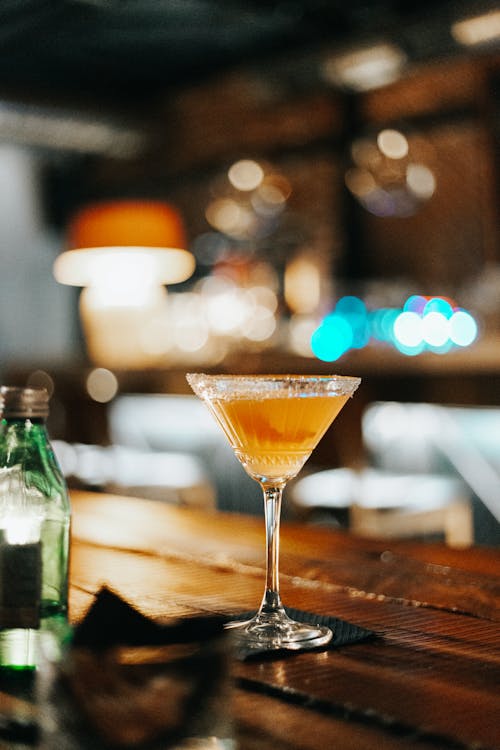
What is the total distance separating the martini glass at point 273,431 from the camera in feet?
3.36

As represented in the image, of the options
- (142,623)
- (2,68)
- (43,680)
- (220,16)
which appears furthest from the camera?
(2,68)

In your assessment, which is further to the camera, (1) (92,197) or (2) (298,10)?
(1) (92,197)

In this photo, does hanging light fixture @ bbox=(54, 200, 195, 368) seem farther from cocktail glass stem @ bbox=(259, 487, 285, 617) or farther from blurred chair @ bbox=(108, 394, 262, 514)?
cocktail glass stem @ bbox=(259, 487, 285, 617)

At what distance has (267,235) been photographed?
6.45 meters

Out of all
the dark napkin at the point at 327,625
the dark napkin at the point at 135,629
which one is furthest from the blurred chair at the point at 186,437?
the dark napkin at the point at 135,629

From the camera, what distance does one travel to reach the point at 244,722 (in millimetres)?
760

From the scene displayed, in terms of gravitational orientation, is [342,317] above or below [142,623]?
above

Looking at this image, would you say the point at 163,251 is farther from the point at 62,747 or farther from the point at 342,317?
the point at 62,747

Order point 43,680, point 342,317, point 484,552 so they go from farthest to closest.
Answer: point 342,317
point 484,552
point 43,680

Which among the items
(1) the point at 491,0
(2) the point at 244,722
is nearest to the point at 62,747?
(2) the point at 244,722

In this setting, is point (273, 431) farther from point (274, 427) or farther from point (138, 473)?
point (138, 473)

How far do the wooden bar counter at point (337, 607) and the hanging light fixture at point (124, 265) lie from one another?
5.58 ft

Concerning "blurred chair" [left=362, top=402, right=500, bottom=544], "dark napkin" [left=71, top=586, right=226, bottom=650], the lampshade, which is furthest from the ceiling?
"dark napkin" [left=71, top=586, right=226, bottom=650]

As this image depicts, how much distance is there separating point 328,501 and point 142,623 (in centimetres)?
306
